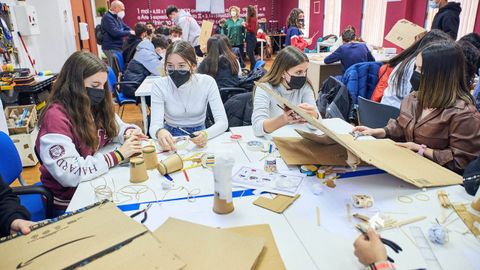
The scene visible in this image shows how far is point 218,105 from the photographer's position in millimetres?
2225

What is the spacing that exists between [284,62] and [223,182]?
1.18 m

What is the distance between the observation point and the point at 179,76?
2.12 meters

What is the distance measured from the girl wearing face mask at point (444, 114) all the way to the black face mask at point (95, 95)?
154cm

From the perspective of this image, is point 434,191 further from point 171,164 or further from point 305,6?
point 305,6

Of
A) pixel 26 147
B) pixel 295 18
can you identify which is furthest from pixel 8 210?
pixel 295 18

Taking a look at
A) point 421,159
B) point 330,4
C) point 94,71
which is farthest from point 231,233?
point 330,4

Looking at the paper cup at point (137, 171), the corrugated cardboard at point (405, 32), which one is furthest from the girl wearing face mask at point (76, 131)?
the corrugated cardboard at point (405, 32)

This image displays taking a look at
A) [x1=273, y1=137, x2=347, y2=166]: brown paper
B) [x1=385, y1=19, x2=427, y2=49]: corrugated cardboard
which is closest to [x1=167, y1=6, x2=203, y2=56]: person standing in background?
[x1=385, y1=19, x2=427, y2=49]: corrugated cardboard

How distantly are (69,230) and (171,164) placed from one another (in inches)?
22.4

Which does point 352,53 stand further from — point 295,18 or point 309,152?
point 309,152

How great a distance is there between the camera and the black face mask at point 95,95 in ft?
5.50

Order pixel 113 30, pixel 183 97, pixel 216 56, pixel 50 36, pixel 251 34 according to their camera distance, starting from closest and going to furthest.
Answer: pixel 183 97
pixel 216 56
pixel 50 36
pixel 113 30
pixel 251 34

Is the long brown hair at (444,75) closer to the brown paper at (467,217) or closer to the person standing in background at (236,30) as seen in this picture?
the brown paper at (467,217)

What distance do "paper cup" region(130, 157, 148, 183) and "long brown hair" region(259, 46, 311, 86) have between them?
3.50 feet
